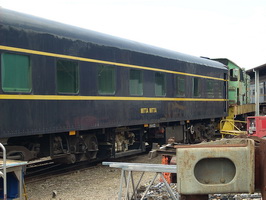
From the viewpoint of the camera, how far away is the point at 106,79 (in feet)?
30.0

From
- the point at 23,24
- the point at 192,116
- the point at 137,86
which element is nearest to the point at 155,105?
the point at 137,86

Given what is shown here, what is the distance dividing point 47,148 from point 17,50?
7.94 feet

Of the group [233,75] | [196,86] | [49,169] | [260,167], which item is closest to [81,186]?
[49,169]

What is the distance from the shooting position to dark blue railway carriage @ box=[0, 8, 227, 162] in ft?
22.5

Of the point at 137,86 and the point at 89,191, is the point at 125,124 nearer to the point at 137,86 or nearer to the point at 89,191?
the point at 137,86

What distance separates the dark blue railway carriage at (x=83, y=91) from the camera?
270 inches

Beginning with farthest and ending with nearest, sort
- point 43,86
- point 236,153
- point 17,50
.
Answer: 1. point 43,86
2. point 17,50
3. point 236,153

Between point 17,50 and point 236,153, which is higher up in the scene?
point 17,50

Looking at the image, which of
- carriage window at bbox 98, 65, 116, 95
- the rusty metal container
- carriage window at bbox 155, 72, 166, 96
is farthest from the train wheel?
the rusty metal container

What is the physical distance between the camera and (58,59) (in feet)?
25.4

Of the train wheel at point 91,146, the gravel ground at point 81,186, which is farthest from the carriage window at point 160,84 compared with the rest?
the gravel ground at point 81,186

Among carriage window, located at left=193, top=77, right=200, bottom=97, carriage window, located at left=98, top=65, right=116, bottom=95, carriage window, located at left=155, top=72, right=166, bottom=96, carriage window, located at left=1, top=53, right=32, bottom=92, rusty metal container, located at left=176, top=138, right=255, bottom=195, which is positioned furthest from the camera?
carriage window, located at left=193, top=77, right=200, bottom=97

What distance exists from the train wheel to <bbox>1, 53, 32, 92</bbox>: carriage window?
2.64m

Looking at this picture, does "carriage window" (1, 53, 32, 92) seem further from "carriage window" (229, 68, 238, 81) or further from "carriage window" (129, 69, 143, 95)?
"carriage window" (229, 68, 238, 81)
